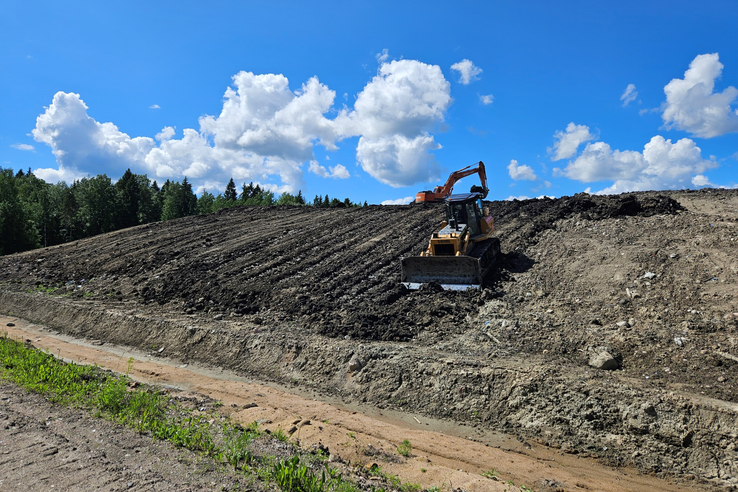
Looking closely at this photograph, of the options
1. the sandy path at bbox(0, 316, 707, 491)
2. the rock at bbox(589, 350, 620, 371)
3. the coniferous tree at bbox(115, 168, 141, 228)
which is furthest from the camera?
the coniferous tree at bbox(115, 168, 141, 228)

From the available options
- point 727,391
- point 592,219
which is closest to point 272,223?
point 592,219

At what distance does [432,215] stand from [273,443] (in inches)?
644

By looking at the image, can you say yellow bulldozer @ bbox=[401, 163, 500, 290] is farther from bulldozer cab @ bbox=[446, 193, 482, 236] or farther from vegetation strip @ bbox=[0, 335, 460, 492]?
vegetation strip @ bbox=[0, 335, 460, 492]

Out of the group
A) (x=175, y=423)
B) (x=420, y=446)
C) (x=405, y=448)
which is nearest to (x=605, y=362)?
(x=420, y=446)

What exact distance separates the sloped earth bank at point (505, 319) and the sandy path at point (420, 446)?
29 cm

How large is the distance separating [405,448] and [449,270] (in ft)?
20.1

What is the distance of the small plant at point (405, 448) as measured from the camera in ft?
16.3

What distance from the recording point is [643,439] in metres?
5.11

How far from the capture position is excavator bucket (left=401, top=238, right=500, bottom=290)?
10.4 metres

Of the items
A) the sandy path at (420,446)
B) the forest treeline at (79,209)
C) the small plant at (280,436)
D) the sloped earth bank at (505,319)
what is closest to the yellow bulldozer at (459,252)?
the sloped earth bank at (505,319)

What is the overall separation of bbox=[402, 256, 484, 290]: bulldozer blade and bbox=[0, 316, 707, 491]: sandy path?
478 centimetres

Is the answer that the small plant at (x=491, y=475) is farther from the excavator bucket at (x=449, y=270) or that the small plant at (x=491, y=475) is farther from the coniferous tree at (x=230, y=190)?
the coniferous tree at (x=230, y=190)

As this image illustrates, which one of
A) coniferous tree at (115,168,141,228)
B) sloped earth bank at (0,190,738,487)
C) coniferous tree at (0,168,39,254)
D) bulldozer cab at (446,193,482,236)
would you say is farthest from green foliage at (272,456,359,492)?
coniferous tree at (115,168,141,228)

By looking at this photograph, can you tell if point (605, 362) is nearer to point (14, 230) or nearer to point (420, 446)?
point (420, 446)
